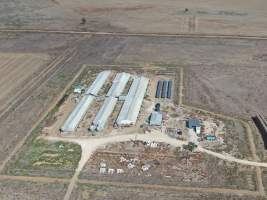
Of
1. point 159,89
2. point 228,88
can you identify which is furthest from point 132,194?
point 228,88

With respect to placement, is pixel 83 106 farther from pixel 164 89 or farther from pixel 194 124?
pixel 194 124

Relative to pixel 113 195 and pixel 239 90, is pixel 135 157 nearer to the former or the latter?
pixel 113 195

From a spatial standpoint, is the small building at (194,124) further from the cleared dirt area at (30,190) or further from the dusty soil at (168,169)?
the cleared dirt area at (30,190)

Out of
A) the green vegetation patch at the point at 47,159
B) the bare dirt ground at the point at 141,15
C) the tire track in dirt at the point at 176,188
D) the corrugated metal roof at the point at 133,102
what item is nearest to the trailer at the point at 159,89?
the corrugated metal roof at the point at 133,102

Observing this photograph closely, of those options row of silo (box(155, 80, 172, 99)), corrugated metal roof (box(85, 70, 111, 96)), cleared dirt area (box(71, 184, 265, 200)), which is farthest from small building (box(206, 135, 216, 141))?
corrugated metal roof (box(85, 70, 111, 96))

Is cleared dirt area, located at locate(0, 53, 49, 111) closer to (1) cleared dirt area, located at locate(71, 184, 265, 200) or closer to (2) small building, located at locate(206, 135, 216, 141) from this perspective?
(1) cleared dirt area, located at locate(71, 184, 265, 200)

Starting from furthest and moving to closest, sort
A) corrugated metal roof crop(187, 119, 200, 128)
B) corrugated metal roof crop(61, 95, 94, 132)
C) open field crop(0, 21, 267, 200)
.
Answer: corrugated metal roof crop(187, 119, 200, 128) → corrugated metal roof crop(61, 95, 94, 132) → open field crop(0, 21, 267, 200)
